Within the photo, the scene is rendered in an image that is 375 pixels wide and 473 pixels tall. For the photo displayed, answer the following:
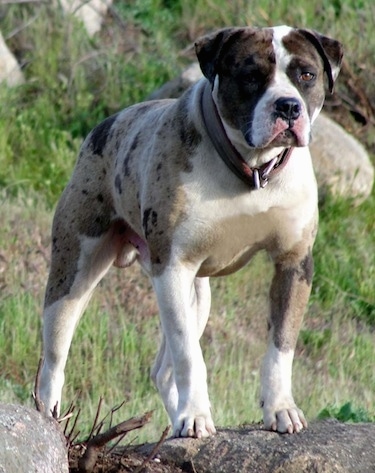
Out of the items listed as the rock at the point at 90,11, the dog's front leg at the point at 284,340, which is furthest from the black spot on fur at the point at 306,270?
the rock at the point at 90,11

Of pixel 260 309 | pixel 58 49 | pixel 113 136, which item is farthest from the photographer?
pixel 58 49

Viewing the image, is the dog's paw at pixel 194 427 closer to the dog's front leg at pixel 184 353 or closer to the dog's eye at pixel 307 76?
the dog's front leg at pixel 184 353

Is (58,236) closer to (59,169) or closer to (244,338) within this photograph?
(244,338)

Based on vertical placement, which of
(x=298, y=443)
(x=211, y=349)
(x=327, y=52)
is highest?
(x=327, y=52)

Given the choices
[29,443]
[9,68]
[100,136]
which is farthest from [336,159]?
[29,443]

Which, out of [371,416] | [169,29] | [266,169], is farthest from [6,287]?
[169,29]

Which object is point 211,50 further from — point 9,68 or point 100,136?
point 9,68

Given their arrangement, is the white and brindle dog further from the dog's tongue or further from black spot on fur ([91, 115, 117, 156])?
black spot on fur ([91, 115, 117, 156])

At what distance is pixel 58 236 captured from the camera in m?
6.57

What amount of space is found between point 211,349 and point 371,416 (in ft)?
7.82

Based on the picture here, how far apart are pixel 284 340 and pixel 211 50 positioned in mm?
1299

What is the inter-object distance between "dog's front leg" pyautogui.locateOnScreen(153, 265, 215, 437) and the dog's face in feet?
2.31

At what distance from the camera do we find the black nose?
17.1 ft

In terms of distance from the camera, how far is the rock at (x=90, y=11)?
13.2 metres
